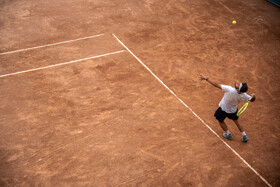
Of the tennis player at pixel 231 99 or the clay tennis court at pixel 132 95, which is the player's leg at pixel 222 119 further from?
the clay tennis court at pixel 132 95

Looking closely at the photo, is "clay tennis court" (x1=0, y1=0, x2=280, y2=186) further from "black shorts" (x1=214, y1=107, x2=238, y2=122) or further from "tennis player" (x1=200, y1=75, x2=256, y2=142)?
"black shorts" (x1=214, y1=107, x2=238, y2=122)

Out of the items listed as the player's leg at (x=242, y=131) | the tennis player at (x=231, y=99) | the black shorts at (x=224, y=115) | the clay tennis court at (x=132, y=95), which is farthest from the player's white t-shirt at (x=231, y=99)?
the clay tennis court at (x=132, y=95)

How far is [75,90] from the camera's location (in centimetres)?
907

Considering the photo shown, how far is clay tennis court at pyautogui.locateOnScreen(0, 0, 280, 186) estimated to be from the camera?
6.64 meters

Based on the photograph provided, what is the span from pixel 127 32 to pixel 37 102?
18.5ft

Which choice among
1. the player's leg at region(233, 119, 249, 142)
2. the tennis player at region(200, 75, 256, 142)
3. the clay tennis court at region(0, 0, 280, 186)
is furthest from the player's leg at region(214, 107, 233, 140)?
the player's leg at region(233, 119, 249, 142)

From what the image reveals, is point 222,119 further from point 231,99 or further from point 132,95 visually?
point 132,95

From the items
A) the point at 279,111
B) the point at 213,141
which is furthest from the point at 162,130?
the point at 279,111

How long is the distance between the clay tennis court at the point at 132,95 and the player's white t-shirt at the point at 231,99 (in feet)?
3.10

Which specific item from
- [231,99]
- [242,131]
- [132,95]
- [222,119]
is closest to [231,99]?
[231,99]

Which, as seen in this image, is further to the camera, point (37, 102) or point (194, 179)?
point (37, 102)

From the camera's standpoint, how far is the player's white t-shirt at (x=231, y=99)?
6.79 meters

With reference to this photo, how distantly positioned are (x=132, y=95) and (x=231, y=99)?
125 inches

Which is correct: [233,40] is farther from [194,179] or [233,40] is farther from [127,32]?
[194,179]
